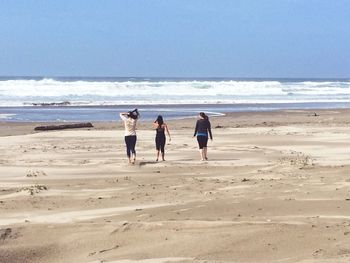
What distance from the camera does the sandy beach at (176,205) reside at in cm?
683

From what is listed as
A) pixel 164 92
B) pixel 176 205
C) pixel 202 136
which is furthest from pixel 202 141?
pixel 164 92

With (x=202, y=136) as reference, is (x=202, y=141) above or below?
below

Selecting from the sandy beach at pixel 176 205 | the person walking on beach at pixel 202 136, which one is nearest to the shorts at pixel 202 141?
the person walking on beach at pixel 202 136

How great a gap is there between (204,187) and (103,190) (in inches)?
69.8

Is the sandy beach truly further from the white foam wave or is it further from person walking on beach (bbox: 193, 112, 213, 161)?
the white foam wave

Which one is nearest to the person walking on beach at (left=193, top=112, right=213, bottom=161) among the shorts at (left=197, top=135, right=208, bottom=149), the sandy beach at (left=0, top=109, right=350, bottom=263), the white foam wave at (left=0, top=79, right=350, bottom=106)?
the shorts at (left=197, top=135, right=208, bottom=149)

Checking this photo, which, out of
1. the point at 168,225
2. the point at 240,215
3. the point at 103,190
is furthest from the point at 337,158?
the point at 168,225

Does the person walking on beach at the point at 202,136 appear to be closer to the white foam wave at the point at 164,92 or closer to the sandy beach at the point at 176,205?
the sandy beach at the point at 176,205

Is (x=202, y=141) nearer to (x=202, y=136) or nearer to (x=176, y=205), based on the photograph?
(x=202, y=136)

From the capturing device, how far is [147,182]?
12336 millimetres

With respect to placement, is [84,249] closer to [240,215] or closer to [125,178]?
[240,215]

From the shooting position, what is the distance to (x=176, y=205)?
9359 millimetres

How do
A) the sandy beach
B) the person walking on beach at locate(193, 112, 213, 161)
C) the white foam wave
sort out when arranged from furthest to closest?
1. the white foam wave
2. the person walking on beach at locate(193, 112, 213, 161)
3. the sandy beach

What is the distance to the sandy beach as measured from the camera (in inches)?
269
